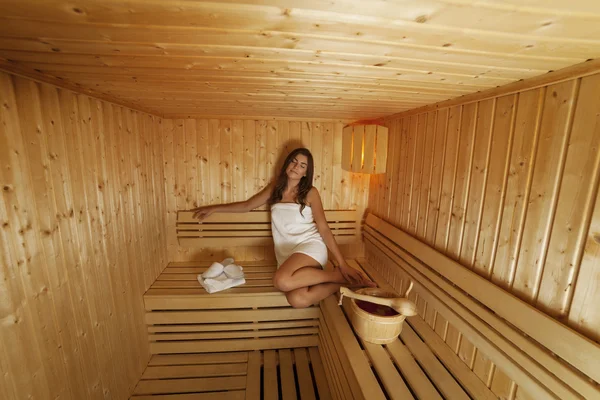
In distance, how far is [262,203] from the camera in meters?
3.02

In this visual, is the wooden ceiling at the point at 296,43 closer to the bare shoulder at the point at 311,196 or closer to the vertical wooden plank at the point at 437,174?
the vertical wooden plank at the point at 437,174

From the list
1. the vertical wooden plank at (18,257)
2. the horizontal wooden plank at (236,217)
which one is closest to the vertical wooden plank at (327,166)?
the horizontal wooden plank at (236,217)

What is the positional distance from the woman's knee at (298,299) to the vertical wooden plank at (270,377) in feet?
1.89

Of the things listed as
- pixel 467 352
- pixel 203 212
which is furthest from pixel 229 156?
pixel 467 352

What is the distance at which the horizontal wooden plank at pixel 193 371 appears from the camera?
7.87 feet

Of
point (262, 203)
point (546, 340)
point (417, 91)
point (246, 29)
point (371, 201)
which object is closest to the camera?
point (246, 29)

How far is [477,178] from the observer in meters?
1.70

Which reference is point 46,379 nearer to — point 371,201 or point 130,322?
point 130,322

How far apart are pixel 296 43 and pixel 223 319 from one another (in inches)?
96.1

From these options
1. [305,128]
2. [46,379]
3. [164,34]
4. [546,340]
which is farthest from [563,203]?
[46,379]

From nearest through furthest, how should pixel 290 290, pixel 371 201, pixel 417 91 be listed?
1. pixel 417 91
2. pixel 290 290
3. pixel 371 201

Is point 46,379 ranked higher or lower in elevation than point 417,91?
lower

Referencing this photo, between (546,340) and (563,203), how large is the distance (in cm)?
62

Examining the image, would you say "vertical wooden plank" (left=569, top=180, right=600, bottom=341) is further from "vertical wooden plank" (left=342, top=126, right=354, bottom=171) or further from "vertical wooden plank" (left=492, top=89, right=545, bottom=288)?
"vertical wooden plank" (left=342, top=126, right=354, bottom=171)
